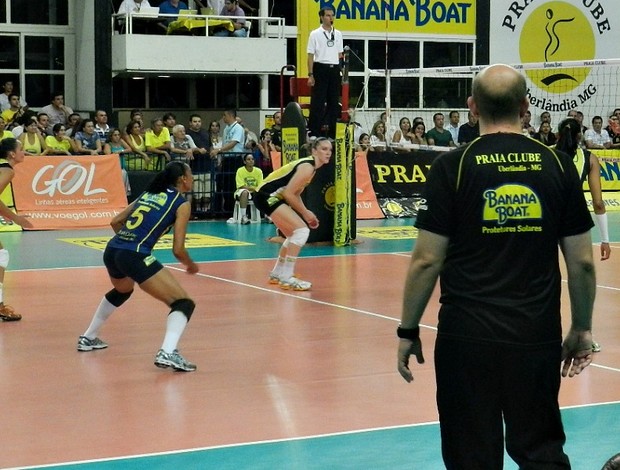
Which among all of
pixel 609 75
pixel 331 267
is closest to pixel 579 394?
pixel 331 267

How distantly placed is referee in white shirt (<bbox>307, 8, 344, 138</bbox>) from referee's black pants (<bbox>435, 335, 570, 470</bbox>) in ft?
44.1

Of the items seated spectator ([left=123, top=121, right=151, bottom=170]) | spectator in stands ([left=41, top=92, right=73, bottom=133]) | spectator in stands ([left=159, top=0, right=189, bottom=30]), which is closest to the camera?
seated spectator ([left=123, top=121, right=151, bottom=170])

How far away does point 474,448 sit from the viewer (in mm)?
4457

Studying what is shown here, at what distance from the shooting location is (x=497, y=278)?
14.5ft

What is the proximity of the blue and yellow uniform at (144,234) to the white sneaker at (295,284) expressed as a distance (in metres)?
4.50

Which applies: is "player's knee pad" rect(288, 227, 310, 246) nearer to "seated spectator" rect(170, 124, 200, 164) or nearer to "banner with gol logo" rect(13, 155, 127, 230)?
"banner with gol logo" rect(13, 155, 127, 230)

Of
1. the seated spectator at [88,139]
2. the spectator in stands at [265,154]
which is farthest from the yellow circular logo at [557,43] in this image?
the seated spectator at [88,139]

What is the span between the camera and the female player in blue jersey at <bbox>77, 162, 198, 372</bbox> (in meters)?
9.19

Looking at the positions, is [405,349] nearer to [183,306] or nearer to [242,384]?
[242,384]

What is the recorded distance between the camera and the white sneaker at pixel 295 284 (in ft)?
45.0

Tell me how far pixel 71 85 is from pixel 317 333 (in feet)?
62.8

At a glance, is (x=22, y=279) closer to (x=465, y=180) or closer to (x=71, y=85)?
(x=465, y=180)

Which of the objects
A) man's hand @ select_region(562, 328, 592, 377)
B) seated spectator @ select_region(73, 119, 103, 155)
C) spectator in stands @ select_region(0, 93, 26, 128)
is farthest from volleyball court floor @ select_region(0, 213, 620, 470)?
spectator in stands @ select_region(0, 93, 26, 128)

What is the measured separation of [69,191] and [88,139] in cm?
142
